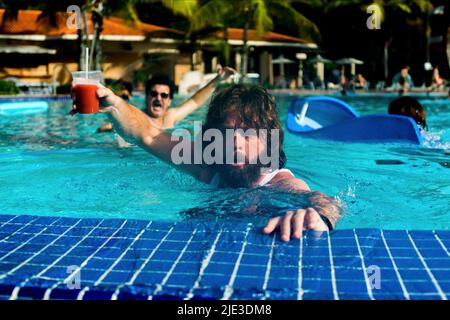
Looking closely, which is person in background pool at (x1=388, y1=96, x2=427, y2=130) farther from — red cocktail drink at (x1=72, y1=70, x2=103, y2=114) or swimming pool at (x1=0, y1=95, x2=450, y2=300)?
red cocktail drink at (x1=72, y1=70, x2=103, y2=114)

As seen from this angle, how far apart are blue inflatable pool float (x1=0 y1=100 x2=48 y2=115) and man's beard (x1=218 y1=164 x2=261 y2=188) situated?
987 cm

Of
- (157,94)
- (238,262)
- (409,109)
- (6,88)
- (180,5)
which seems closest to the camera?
(238,262)

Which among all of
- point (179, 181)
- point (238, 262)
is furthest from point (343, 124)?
point (238, 262)

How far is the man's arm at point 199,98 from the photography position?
4.29 m

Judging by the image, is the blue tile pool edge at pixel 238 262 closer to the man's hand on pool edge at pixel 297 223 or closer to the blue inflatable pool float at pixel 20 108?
the man's hand on pool edge at pixel 297 223

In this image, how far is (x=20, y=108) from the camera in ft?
43.4

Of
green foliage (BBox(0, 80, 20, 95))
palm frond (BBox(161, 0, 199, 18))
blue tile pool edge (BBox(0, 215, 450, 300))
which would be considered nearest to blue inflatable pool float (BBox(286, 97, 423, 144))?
blue tile pool edge (BBox(0, 215, 450, 300))

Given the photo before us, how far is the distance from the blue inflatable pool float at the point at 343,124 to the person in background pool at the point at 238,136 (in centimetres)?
352

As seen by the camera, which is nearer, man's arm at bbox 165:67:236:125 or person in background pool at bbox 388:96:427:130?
man's arm at bbox 165:67:236:125

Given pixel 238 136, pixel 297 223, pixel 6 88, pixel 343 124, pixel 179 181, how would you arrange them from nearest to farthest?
pixel 297 223 < pixel 238 136 < pixel 179 181 < pixel 343 124 < pixel 6 88

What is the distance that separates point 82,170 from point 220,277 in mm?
3558

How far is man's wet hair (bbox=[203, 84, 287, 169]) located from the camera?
9.53 feet

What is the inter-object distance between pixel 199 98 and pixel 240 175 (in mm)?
2226

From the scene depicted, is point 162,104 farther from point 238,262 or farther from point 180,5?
point 180,5
